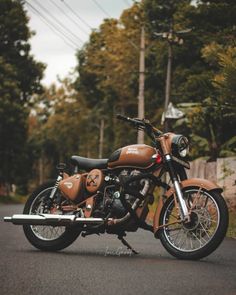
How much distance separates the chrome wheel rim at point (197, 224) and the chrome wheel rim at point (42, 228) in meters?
1.33

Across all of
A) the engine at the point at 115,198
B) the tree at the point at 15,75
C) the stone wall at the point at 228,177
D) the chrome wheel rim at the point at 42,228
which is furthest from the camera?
the tree at the point at 15,75

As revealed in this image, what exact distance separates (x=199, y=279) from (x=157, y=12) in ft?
101

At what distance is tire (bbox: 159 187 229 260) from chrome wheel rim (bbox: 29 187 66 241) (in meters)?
1.26

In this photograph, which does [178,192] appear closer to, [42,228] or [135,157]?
[135,157]

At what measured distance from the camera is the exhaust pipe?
26.2 feet

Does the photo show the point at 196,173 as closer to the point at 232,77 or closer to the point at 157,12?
the point at 232,77

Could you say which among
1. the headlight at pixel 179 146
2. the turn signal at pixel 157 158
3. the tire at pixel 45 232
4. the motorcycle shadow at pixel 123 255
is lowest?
the motorcycle shadow at pixel 123 255

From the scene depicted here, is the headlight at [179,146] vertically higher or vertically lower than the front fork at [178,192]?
higher

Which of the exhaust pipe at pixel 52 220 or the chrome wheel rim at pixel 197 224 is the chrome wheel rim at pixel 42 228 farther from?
the chrome wheel rim at pixel 197 224

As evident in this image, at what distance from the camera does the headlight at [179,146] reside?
775 centimetres

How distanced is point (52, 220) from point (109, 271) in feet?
5.55

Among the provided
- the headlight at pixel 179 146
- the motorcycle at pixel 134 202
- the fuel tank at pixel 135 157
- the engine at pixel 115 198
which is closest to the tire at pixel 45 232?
the motorcycle at pixel 134 202

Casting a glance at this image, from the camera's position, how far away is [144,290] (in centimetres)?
558

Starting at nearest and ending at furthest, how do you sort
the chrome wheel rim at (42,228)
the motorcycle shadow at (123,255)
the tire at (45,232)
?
the motorcycle shadow at (123,255) < the tire at (45,232) < the chrome wheel rim at (42,228)
